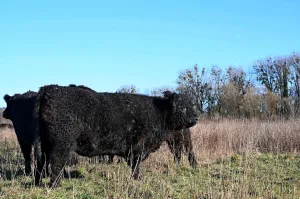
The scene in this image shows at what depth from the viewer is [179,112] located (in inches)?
427

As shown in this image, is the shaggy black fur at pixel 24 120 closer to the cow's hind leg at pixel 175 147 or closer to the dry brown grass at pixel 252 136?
the cow's hind leg at pixel 175 147

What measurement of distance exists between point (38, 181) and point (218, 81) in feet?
129

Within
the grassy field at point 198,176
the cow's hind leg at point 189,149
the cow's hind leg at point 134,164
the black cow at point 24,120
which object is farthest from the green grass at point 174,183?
the black cow at point 24,120

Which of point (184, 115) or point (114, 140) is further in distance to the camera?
point (184, 115)

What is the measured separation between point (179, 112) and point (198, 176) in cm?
192

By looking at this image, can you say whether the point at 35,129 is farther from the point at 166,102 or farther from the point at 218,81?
the point at 218,81

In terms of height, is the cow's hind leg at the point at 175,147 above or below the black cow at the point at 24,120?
below

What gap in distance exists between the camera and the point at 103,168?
11.1m

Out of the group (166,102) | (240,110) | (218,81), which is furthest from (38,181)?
(218,81)

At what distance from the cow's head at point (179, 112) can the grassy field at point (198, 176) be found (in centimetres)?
110

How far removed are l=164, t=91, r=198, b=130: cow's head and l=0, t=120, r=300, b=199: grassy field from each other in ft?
3.61

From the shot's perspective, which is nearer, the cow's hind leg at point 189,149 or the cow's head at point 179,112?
the cow's head at point 179,112

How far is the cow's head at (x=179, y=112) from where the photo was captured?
423 inches

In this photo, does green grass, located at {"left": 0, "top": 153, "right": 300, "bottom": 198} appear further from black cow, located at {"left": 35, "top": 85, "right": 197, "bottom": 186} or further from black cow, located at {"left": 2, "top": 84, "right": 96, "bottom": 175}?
black cow, located at {"left": 2, "top": 84, "right": 96, "bottom": 175}
